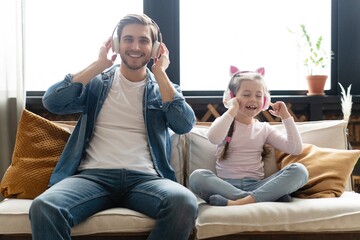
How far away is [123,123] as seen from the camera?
2166mm

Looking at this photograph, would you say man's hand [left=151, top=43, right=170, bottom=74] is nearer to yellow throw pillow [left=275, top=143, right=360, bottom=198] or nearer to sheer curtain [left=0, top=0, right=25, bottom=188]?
yellow throw pillow [left=275, top=143, right=360, bottom=198]

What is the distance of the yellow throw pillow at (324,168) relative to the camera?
7.13ft

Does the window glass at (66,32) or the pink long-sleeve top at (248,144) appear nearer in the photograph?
the pink long-sleeve top at (248,144)

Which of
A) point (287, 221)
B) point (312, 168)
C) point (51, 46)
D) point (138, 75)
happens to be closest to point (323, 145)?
point (312, 168)

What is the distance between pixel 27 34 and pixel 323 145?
1952 millimetres

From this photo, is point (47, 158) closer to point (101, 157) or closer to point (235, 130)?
point (101, 157)

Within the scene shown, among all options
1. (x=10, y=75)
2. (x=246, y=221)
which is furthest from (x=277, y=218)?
(x=10, y=75)

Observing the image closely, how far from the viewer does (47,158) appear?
227 centimetres

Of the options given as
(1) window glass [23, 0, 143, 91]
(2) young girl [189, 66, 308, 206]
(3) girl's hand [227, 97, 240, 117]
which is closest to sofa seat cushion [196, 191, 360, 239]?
(2) young girl [189, 66, 308, 206]

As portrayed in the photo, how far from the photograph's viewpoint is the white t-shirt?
6.81 ft

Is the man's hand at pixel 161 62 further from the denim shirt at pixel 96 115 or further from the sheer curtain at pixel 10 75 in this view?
the sheer curtain at pixel 10 75

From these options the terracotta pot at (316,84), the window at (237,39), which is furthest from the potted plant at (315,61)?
the window at (237,39)

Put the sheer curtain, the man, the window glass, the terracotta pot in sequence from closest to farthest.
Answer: the man
the sheer curtain
the terracotta pot
the window glass

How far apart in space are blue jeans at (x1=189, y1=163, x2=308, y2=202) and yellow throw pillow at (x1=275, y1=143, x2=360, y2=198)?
0.31ft
